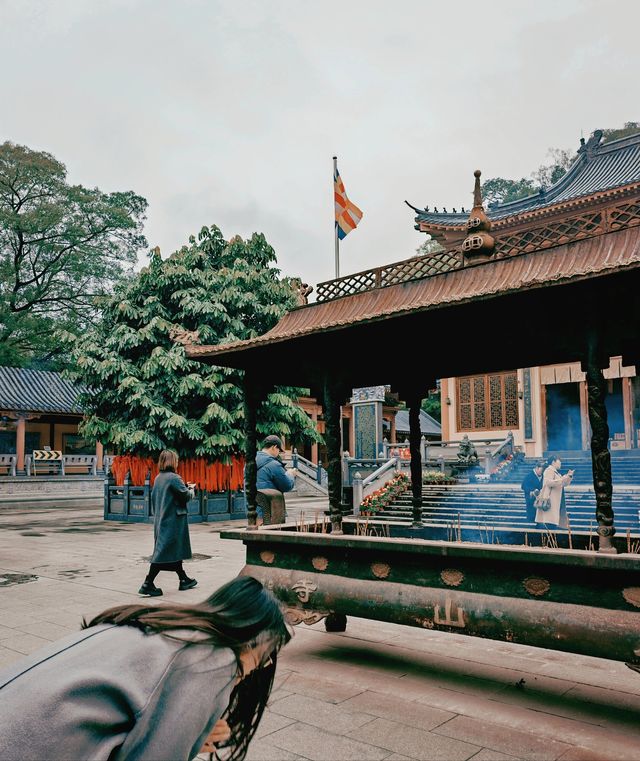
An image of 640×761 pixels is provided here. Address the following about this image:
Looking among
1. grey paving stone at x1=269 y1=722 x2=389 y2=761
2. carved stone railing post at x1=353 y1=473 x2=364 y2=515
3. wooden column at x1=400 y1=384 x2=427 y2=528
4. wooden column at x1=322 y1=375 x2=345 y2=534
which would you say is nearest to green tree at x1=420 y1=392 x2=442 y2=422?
carved stone railing post at x1=353 y1=473 x2=364 y2=515

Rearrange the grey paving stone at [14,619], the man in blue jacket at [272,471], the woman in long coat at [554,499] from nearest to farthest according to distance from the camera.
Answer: the grey paving stone at [14,619], the man in blue jacket at [272,471], the woman in long coat at [554,499]

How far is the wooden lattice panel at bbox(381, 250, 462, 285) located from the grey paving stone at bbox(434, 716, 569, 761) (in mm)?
3769

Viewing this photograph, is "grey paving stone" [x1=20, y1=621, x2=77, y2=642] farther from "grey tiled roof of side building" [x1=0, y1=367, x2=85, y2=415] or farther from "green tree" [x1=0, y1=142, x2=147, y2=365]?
"green tree" [x1=0, y1=142, x2=147, y2=365]

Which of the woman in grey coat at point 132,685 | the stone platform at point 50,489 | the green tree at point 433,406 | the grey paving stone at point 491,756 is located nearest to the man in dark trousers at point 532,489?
the grey paving stone at point 491,756

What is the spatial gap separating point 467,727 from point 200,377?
12779 mm

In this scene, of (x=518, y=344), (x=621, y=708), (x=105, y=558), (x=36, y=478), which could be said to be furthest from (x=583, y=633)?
(x=36, y=478)

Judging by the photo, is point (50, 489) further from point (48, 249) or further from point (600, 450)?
point (600, 450)

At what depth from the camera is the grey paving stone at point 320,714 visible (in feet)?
12.8

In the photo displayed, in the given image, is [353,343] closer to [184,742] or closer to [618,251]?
[618,251]

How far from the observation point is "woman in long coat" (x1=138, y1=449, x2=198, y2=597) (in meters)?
7.48

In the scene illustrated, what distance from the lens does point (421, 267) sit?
6.26 metres

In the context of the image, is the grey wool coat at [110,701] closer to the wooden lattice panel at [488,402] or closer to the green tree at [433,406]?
the wooden lattice panel at [488,402]

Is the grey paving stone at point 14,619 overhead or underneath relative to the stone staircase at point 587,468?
underneath

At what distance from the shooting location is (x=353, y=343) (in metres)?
5.90
